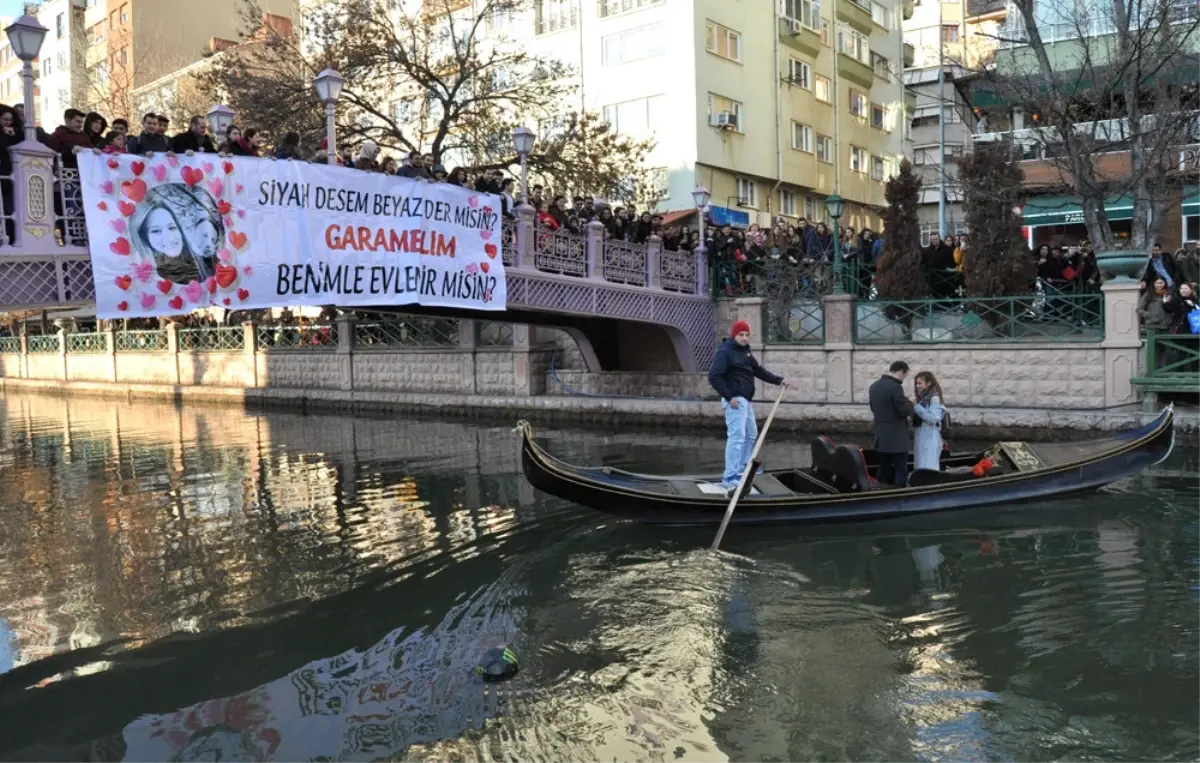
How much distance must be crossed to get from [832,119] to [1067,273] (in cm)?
2166

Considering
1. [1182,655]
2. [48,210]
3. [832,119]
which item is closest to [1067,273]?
[1182,655]

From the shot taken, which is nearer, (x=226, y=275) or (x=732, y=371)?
(x=732, y=371)

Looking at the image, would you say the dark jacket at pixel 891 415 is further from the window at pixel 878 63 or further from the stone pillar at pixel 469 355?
the window at pixel 878 63

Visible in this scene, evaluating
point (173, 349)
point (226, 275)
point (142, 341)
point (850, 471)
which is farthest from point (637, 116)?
point (850, 471)

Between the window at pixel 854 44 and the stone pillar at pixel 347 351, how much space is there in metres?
22.8

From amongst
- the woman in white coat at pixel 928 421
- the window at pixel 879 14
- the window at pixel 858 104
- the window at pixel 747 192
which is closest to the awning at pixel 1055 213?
the window at pixel 747 192

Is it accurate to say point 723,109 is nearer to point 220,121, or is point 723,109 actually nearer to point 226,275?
point 220,121

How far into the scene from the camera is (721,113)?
99.8ft

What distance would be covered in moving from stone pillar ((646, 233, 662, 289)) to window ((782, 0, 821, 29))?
18.3 m

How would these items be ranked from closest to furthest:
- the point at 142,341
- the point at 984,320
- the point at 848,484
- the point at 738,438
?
1. the point at 848,484
2. the point at 738,438
3. the point at 984,320
4. the point at 142,341

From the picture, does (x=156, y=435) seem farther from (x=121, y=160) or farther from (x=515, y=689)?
(x=515, y=689)

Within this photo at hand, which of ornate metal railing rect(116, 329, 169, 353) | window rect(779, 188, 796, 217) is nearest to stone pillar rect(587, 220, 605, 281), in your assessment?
window rect(779, 188, 796, 217)

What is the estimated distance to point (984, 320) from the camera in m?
16.8

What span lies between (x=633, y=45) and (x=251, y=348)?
49.4 ft
